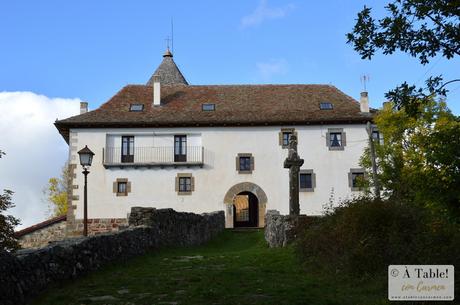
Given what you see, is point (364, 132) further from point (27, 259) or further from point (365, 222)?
point (27, 259)

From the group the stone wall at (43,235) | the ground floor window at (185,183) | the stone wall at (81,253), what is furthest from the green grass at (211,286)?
the stone wall at (43,235)

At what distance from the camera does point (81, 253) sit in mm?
9039

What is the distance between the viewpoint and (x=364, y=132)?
30.8 metres

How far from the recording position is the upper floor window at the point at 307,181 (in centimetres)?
3044

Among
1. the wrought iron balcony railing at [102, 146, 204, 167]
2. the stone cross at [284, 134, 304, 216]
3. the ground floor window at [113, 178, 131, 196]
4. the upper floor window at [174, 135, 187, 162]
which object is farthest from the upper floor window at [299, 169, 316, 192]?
the stone cross at [284, 134, 304, 216]

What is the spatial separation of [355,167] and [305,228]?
1853 cm

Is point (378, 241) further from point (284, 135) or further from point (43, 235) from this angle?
point (43, 235)

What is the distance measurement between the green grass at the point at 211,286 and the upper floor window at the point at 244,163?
19.6 metres

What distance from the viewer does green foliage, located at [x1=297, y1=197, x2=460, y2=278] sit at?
8.17m

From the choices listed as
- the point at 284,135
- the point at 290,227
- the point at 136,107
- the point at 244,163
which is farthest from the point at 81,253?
the point at 136,107

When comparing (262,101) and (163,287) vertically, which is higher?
(262,101)

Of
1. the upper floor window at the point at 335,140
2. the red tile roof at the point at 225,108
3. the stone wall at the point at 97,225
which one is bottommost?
the stone wall at the point at 97,225

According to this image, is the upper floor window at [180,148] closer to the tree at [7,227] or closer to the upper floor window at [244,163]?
the upper floor window at [244,163]

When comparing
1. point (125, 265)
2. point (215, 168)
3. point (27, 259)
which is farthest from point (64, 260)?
point (215, 168)
